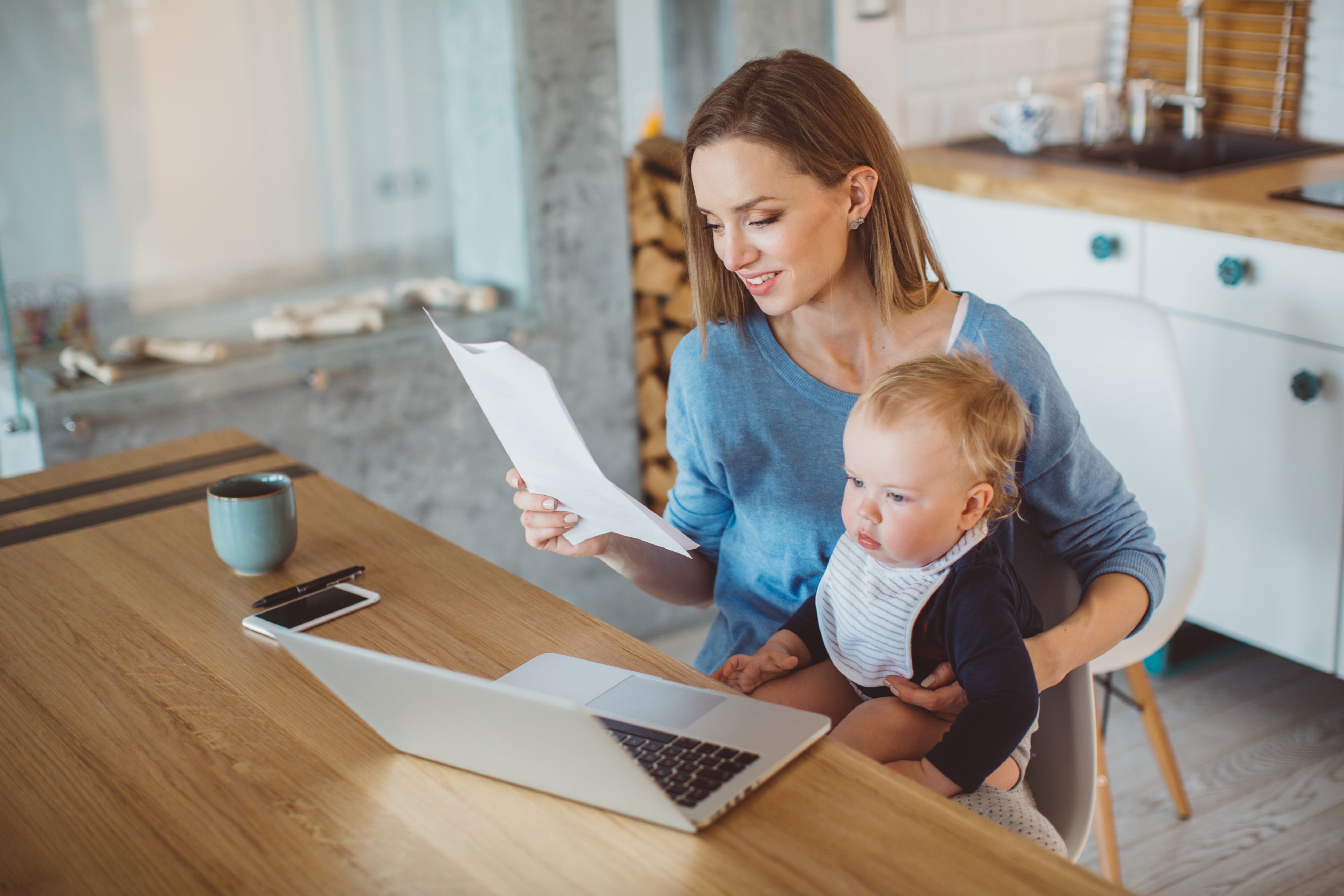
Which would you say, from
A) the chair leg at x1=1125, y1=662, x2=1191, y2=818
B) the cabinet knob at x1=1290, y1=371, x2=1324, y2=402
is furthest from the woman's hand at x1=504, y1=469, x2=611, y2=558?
the cabinet knob at x1=1290, y1=371, x2=1324, y2=402

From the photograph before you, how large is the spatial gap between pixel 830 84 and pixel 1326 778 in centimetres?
165

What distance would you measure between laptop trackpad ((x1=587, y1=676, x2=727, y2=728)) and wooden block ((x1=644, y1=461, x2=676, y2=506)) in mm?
1789

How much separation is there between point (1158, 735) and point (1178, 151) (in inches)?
59.3

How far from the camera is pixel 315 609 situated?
1.24 metres

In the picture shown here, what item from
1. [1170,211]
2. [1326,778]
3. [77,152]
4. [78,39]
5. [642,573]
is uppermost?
[78,39]

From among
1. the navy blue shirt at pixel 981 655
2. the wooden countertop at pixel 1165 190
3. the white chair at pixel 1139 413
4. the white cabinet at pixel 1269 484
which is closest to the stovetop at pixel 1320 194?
the wooden countertop at pixel 1165 190

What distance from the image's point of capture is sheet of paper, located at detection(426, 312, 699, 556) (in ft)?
3.42

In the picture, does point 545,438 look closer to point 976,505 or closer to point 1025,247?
point 976,505

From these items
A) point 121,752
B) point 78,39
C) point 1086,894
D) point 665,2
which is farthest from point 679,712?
point 665,2

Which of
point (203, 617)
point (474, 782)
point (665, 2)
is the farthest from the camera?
point (665, 2)

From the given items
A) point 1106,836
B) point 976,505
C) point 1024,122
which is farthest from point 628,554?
point 1024,122

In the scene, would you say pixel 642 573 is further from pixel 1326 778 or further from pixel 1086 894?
pixel 1326 778

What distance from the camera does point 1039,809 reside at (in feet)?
4.46

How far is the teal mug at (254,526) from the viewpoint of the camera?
1298 millimetres
